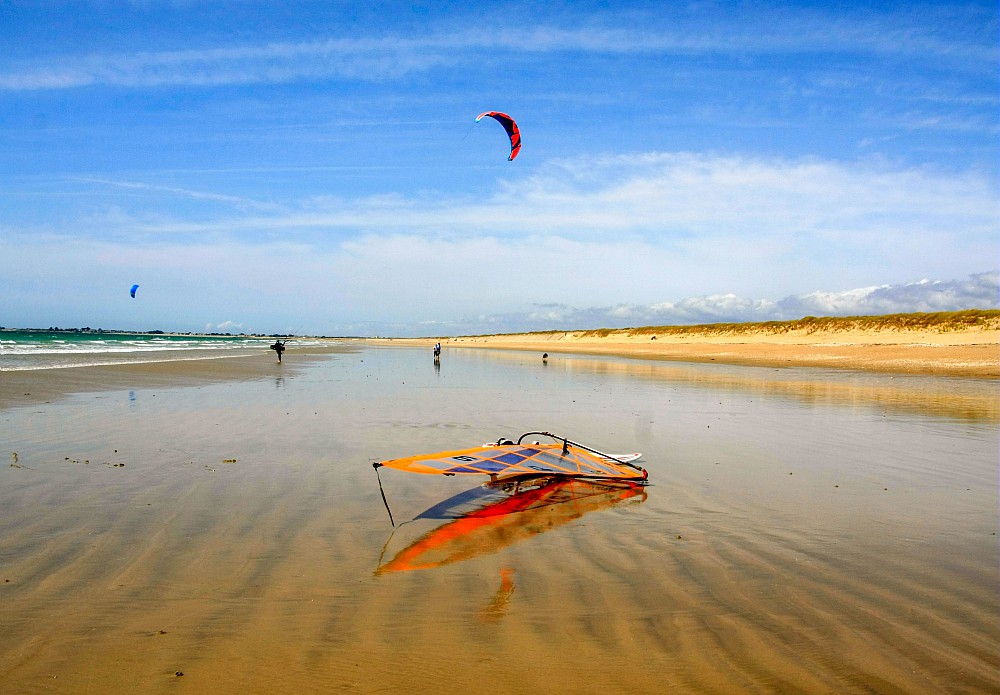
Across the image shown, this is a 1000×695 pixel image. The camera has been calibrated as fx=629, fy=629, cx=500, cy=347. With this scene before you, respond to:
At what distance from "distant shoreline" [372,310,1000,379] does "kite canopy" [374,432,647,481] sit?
24214 mm

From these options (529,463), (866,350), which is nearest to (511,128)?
(529,463)

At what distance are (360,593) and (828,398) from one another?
16166mm

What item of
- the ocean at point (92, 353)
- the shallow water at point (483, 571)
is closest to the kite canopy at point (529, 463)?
the shallow water at point (483, 571)

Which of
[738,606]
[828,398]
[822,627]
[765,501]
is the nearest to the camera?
[822,627]

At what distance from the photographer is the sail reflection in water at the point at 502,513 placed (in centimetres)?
534

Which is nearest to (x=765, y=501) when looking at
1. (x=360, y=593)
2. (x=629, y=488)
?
(x=629, y=488)

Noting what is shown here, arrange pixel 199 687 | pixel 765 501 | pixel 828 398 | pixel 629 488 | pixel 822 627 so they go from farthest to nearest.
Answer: pixel 828 398, pixel 629 488, pixel 765 501, pixel 822 627, pixel 199 687

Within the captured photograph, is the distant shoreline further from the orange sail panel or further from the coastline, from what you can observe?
the coastline

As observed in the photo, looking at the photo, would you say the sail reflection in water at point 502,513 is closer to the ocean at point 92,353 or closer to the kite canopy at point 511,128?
the kite canopy at point 511,128

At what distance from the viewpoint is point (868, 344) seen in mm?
41688

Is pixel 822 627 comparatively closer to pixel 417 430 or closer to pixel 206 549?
pixel 206 549

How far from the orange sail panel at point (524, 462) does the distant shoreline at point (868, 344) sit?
24.3 metres

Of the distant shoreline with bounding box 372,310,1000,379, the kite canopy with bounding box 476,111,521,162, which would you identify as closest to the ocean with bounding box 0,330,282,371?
the kite canopy with bounding box 476,111,521,162

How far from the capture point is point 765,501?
7.08m
